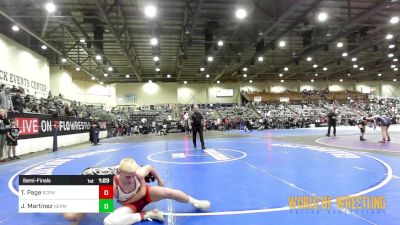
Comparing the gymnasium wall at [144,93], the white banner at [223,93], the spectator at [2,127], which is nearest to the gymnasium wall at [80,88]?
the gymnasium wall at [144,93]

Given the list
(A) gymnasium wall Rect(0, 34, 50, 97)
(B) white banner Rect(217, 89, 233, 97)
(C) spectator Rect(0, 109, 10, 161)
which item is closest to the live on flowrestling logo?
(C) spectator Rect(0, 109, 10, 161)

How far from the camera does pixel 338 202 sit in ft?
13.4

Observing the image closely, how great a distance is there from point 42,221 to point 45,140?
11171mm

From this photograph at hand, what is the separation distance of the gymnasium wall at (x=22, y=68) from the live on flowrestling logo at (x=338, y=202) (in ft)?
74.9

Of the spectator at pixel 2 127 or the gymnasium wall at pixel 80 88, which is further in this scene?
the gymnasium wall at pixel 80 88

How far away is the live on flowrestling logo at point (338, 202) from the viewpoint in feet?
12.7

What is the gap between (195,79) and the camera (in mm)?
47625

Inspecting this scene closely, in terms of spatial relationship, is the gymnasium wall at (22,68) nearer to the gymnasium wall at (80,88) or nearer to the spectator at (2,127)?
the gymnasium wall at (80,88)

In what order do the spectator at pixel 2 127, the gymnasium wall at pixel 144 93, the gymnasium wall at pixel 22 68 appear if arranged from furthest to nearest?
1. the gymnasium wall at pixel 144 93
2. the gymnasium wall at pixel 22 68
3. the spectator at pixel 2 127

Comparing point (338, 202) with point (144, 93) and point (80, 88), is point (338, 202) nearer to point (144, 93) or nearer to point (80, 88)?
point (80, 88)

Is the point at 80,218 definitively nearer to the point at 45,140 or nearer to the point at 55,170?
the point at 55,170

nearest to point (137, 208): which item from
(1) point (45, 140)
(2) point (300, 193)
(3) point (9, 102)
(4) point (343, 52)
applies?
(2) point (300, 193)

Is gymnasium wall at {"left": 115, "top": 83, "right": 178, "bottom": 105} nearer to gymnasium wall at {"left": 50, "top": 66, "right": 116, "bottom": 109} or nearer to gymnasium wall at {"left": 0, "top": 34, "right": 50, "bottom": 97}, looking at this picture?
gymnasium wall at {"left": 50, "top": 66, "right": 116, "bottom": 109}

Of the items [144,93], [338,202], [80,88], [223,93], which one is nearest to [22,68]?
[80,88]
